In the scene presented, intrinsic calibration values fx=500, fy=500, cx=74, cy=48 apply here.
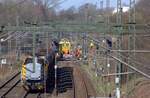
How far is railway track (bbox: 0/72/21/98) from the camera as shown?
2933cm

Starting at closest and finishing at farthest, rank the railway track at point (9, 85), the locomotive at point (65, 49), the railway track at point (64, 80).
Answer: the railway track at point (9, 85)
the railway track at point (64, 80)
the locomotive at point (65, 49)

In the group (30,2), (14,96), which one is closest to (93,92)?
(14,96)

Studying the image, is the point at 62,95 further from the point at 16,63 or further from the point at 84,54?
the point at 84,54

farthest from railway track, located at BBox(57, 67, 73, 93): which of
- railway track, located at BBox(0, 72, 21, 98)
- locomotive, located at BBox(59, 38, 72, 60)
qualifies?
locomotive, located at BBox(59, 38, 72, 60)

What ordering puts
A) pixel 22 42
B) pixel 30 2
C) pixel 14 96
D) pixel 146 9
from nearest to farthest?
1. pixel 14 96
2. pixel 146 9
3. pixel 22 42
4. pixel 30 2

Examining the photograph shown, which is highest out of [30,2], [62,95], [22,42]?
[30,2]

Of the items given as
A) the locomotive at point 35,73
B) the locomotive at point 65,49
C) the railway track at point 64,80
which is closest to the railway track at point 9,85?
the locomotive at point 35,73

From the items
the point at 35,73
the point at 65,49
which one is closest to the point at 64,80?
the point at 35,73

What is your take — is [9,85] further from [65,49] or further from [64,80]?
[65,49]

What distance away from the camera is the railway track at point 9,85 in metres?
29.3

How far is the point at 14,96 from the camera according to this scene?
93.0 ft

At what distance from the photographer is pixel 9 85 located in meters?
33.8

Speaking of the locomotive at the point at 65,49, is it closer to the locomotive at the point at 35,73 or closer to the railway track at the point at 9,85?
the railway track at the point at 9,85

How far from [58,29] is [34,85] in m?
7.16
